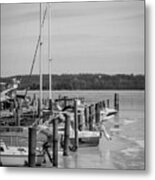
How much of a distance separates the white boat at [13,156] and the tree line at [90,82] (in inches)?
10.6

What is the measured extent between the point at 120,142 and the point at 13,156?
1.52 ft

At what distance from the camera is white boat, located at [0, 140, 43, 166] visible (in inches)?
85.7

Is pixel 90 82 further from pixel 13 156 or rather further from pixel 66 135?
pixel 13 156

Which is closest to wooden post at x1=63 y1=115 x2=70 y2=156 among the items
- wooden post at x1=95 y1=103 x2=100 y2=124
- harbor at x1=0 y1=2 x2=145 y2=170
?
harbor at x1=0 y1=2 x2=145 y2=170

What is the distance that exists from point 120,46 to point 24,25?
1.39 ft

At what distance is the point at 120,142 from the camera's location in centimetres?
212

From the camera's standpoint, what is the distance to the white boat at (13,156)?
218cm

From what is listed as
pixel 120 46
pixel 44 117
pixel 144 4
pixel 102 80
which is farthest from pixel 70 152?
pixel 144 4

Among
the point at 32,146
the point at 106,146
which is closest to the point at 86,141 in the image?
the point at 106,146

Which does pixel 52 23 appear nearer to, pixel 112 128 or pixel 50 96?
pixel 50 96

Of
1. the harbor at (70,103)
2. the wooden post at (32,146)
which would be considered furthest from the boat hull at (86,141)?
the wooden post at (32,146)

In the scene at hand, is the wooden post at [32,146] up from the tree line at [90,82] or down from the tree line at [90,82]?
down

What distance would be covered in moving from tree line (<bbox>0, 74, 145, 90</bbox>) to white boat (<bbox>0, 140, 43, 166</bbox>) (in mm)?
268

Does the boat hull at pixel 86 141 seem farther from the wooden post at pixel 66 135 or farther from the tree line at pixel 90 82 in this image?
the tree line at pixel 90 82
